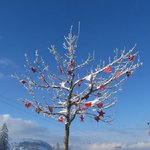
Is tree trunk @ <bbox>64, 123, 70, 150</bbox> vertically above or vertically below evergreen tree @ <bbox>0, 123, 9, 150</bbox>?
below

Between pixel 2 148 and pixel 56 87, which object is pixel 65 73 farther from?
pixel 2 148

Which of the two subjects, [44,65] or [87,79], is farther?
[44,65]

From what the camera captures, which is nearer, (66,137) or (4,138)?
(66,137)

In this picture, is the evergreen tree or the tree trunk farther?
the evergreen tree

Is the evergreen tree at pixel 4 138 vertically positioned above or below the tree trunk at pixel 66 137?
above

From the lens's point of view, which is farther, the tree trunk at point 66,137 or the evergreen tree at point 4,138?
the evergreen tree at point 4,138

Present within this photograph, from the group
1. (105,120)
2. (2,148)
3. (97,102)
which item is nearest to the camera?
(97,102)

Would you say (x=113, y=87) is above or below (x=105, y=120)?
above

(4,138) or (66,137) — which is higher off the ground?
(4,138)

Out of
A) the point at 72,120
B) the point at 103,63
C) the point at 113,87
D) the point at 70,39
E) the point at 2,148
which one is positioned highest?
the point at 2,148

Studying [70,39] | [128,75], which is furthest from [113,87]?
[70,39]

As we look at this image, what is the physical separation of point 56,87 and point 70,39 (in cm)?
238

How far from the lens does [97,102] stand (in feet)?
50.2

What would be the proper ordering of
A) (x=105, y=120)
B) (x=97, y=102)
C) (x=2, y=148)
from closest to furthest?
(x=97, y=102) → (x=105, y=120) → (x=2, y=148)
